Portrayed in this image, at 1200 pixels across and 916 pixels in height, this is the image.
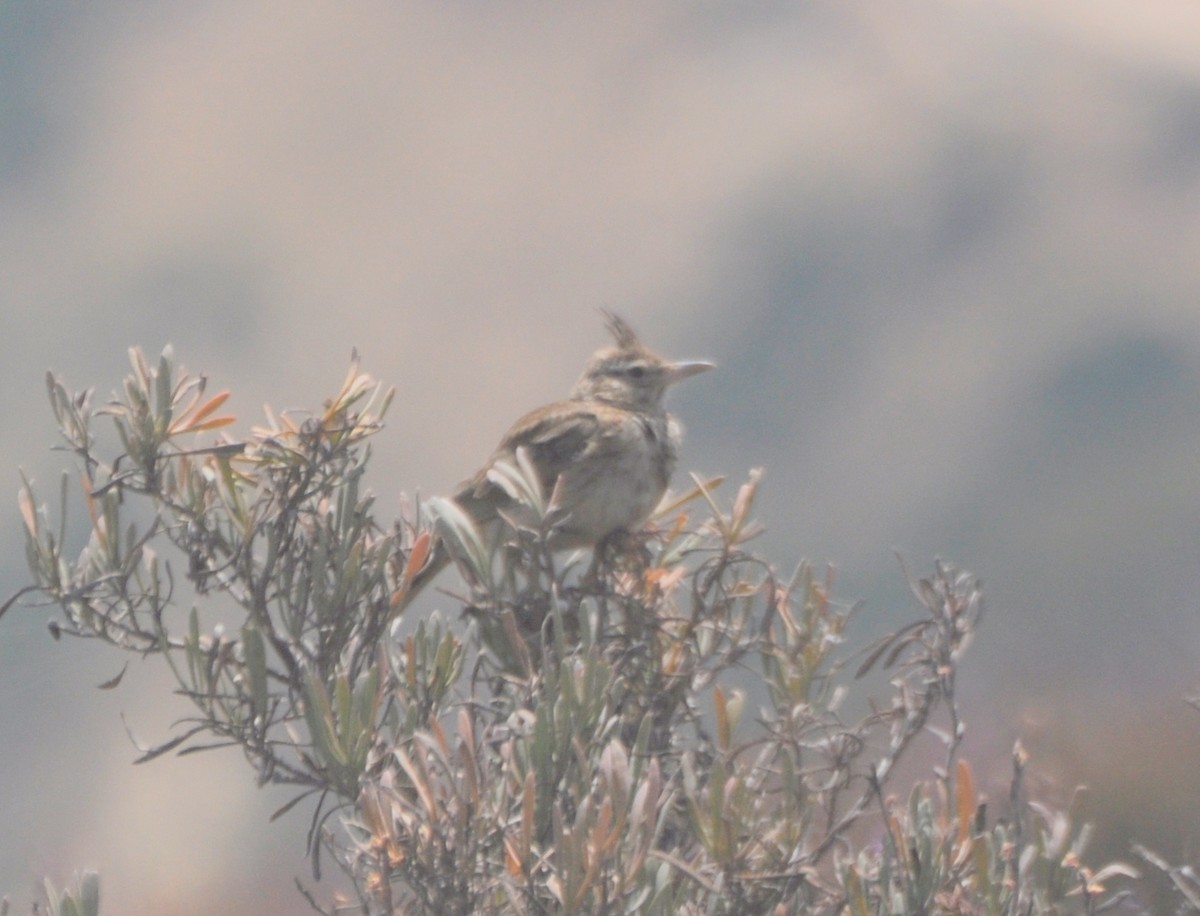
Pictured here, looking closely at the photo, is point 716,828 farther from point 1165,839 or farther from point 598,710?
point 1165,839

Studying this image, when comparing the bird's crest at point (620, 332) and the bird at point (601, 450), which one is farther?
the bird's crest at point (620, 332)

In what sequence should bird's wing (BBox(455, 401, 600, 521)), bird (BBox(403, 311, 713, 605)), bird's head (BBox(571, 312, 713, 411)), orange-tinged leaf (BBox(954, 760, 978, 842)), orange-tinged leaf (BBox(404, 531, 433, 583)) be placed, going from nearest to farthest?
orange-tinged leaf (BBox(954, 760, 978, 842)), orange-tinged leaf (BBox(404, 531, 433, 583)), bird (BBox(403, 311, 713, 605)), bird's wing (BBox(455, 401, 600, 521)), bird's head (BBox(571, 312, 713, 411))

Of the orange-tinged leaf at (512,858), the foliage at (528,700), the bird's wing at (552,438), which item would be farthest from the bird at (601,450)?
the orange-tinged leaf at (512,858)

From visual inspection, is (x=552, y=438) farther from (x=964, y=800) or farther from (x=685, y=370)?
(x=964, y=800)

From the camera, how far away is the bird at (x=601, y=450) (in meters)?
3.05

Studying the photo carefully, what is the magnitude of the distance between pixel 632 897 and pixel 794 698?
24.0 inches

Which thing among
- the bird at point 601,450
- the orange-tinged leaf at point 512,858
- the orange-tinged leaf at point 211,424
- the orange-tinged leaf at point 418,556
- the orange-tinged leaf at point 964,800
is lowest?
the orange-tinged leaf at point 964,800

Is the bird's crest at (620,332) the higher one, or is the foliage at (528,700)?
the bird's crest at (620,332)

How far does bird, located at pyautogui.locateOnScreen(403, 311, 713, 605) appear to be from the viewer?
3051 mm

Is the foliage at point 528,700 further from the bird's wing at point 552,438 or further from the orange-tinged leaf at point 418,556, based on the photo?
the bird's wing at point 552,438

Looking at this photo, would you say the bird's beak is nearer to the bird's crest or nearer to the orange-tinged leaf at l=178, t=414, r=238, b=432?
the bird's crest

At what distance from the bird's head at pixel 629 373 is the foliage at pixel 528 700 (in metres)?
1.72

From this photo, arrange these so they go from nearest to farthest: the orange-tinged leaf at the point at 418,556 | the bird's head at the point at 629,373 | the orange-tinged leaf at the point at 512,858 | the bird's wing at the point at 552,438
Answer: the orange-tinged leaf at the point at 512,858
the orange-tinged leaf at the point at 418,556
the bird's wing at the point at 552,438
the bird's head at the point at 629,373

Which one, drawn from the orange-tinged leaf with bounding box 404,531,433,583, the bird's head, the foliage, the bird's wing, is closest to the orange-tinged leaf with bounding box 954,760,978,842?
the foliage
